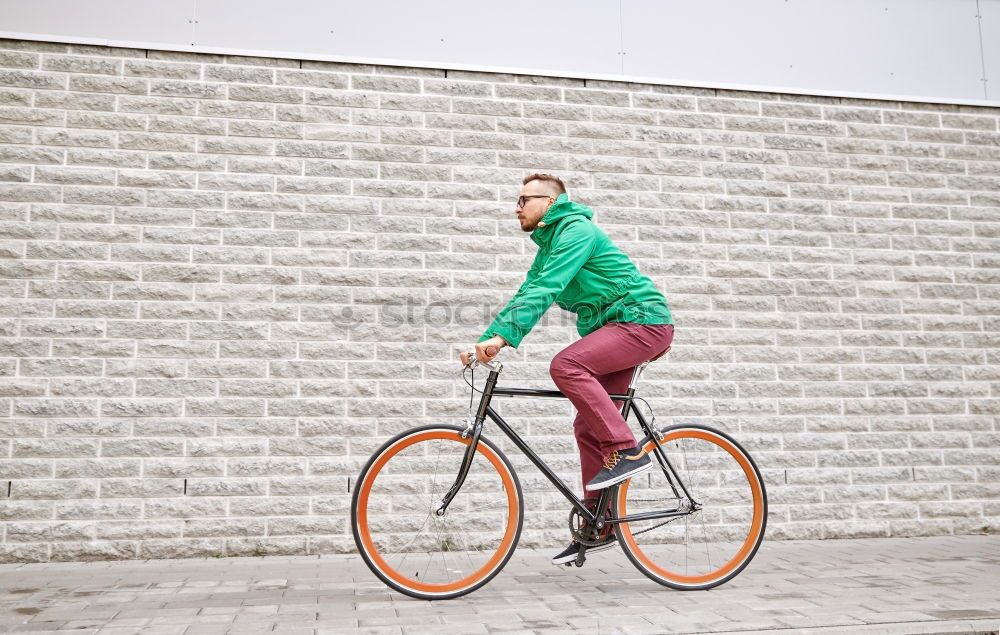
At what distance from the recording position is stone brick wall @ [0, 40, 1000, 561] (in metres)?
4.39

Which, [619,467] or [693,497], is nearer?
[619,467]

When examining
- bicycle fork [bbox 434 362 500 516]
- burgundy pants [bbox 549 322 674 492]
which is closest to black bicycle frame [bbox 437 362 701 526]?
bicycle fork [bbox 434 362 500 516]

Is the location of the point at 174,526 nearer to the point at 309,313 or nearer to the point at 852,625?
the point at 309,313

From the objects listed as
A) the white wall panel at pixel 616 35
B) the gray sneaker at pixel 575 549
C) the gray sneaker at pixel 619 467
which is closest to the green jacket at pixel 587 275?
the gray sneaker at pixel 619 467

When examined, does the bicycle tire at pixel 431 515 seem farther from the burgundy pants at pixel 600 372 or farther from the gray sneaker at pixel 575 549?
the burgundy pants at pixel 600 372

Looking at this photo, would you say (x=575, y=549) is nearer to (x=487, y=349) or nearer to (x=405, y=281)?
(x=487, y=349)

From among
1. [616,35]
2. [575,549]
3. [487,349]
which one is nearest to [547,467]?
[575,549]

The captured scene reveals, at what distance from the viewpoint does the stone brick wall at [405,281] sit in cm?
439

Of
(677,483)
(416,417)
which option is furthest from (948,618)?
(416,417)

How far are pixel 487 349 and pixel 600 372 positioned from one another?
0.52m

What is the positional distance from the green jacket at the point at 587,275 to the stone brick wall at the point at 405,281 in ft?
4.50

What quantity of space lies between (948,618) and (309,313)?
3479mm

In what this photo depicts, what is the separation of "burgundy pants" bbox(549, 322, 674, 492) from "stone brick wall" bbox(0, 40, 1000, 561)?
131 centimetres

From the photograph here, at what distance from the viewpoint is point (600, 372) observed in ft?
10.8
